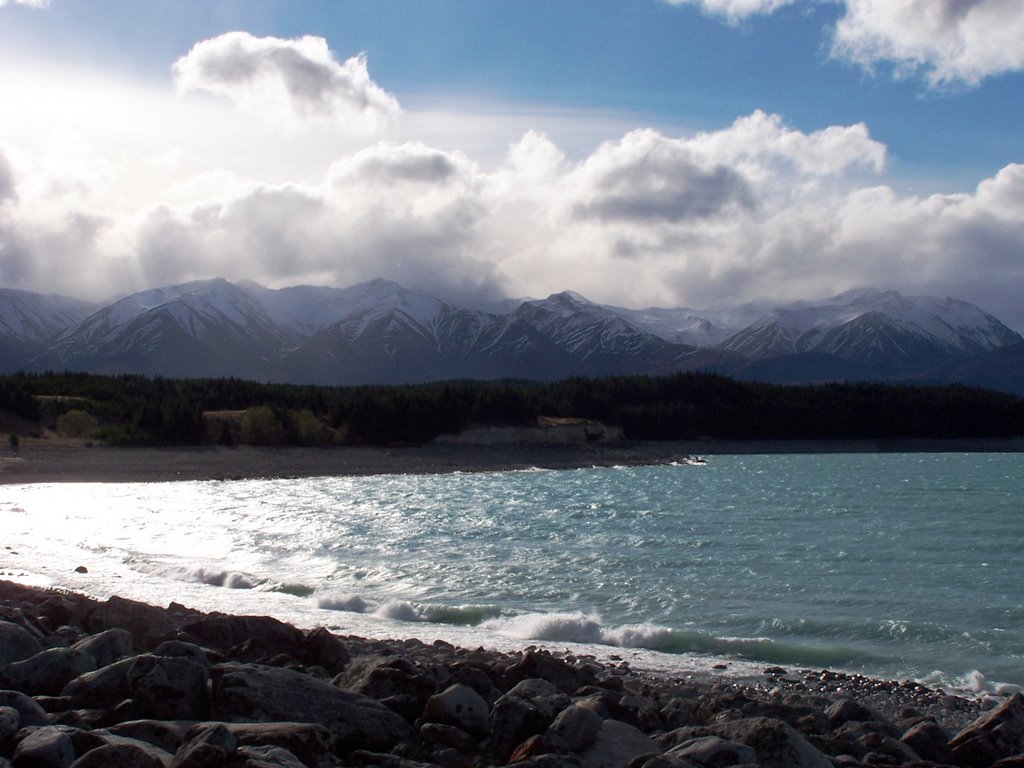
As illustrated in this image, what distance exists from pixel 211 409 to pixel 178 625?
281ft

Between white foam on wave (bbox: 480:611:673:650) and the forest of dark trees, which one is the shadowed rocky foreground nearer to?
white foam on wave (bbox: 480:611:673:650)

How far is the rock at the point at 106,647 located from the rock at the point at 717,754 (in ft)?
20.7

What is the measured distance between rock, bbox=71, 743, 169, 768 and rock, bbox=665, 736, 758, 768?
4.10m

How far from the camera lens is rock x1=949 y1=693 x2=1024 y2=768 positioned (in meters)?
10.1

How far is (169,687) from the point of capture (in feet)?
31.2

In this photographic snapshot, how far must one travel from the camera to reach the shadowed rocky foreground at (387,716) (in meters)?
8.29

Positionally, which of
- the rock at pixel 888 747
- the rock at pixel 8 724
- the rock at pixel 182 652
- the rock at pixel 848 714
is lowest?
the rock at pixel 848 714

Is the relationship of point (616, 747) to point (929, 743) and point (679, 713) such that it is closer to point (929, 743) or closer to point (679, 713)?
point (679, 713)

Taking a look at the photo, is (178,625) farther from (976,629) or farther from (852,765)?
(976,629)

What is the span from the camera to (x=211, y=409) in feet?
317

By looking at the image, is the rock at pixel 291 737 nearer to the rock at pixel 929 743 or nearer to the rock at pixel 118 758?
the rock at pixel 118 758

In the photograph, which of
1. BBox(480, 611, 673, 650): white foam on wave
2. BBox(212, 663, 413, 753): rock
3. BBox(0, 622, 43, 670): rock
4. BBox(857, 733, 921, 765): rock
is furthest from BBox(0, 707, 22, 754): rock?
BBox(480, 611, 673, 650): white foam on wave

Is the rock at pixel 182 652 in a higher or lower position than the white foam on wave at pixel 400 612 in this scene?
higher

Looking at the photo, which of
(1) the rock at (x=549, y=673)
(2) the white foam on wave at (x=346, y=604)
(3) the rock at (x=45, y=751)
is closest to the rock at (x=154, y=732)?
(3) the rock at (x=45, y=751)
